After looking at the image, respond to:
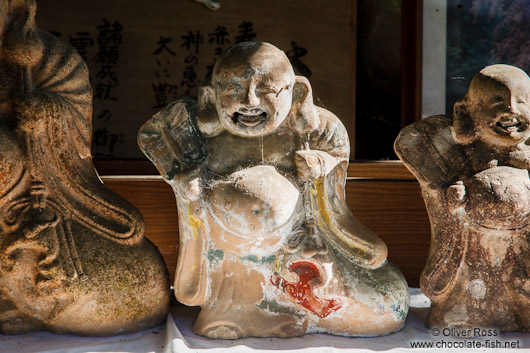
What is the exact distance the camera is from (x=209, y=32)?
316 cm

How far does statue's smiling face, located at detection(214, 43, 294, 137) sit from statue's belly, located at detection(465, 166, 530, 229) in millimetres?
687

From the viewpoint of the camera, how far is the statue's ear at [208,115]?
6.74 ft

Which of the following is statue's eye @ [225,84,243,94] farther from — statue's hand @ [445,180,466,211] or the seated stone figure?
statue's hand @ [445,180,466,211]

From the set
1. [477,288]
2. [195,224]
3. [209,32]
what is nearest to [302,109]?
[195,224]

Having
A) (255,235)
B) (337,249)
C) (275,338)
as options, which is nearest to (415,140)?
(337,249)

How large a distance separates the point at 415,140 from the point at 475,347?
0.72 metres

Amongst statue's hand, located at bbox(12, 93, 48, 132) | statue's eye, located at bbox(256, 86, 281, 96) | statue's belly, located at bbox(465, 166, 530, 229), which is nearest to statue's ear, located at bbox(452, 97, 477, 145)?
statue's belly, located at bbox(465, 166, 530, 229)

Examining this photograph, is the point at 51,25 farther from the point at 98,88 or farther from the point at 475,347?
the point at 475,347

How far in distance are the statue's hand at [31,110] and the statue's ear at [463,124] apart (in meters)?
1.36

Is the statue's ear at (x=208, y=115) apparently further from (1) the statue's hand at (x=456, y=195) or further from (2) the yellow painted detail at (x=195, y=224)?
(1) the statue's hand at (x=456, y=195)

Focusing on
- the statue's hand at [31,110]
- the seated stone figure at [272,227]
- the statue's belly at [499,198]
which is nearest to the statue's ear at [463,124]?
the statue's belly at [499,198]

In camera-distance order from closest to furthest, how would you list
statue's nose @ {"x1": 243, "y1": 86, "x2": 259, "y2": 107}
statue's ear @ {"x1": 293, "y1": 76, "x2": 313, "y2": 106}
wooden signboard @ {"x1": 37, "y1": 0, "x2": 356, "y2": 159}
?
statue's nose @ {"x1": 243, "y1": 86, "x2": 259, "y2": 107}, statue's ear @ {"x1": 293, "y1": 76, "x2": 313, "y2": 106}, wooden signboard @ {"x1": 37, "y1": 0, "x2": 356, "y2": 159}

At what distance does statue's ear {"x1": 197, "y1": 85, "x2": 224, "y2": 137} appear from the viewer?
80.9 inches

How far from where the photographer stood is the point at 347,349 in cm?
197
